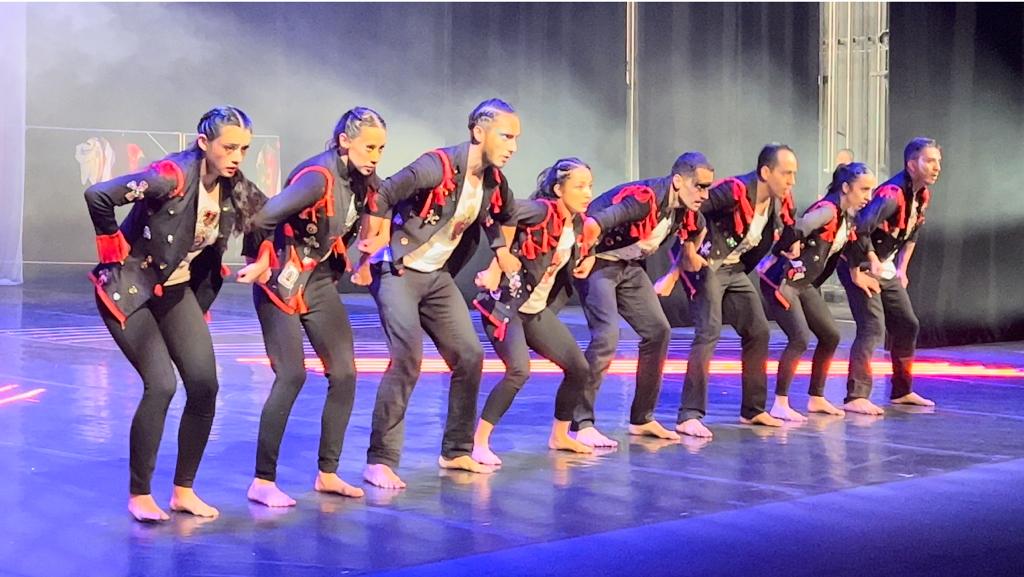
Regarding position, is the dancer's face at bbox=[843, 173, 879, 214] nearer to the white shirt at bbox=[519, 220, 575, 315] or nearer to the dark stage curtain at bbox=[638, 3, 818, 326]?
the white shirt at bbox=[519, 220, 575, 315]

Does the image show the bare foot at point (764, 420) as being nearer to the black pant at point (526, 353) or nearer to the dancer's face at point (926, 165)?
the black pant at point (526, 353)

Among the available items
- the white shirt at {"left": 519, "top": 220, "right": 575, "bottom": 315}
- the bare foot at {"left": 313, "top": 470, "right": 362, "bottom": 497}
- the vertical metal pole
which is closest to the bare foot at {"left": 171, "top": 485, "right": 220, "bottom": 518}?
the bare foot at {"left": 313, "top": 470, "right": 362, "bottom": 497}

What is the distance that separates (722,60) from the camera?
41.2 feet

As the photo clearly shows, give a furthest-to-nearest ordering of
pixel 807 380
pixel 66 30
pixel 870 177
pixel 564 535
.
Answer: pixel 66 30
pixel 807 380
pixel 870 177
pixel 564 535

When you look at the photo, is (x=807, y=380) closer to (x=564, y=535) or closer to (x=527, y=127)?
(x=564, y=535)

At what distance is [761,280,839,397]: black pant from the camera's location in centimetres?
690

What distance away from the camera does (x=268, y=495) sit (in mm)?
4758

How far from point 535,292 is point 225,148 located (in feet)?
5.50

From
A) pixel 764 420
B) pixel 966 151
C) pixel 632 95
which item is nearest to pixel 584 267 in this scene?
pixel 764 420

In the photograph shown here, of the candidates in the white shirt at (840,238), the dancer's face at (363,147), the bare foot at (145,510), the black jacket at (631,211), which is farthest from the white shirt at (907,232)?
the bare foot at (145,510)

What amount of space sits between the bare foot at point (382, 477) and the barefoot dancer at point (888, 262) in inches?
118

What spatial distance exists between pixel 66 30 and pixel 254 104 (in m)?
2.30

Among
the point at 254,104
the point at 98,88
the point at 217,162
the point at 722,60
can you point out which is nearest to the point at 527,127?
the point at 722,60

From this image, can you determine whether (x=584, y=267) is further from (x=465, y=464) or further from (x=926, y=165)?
(x=926, y=165)
